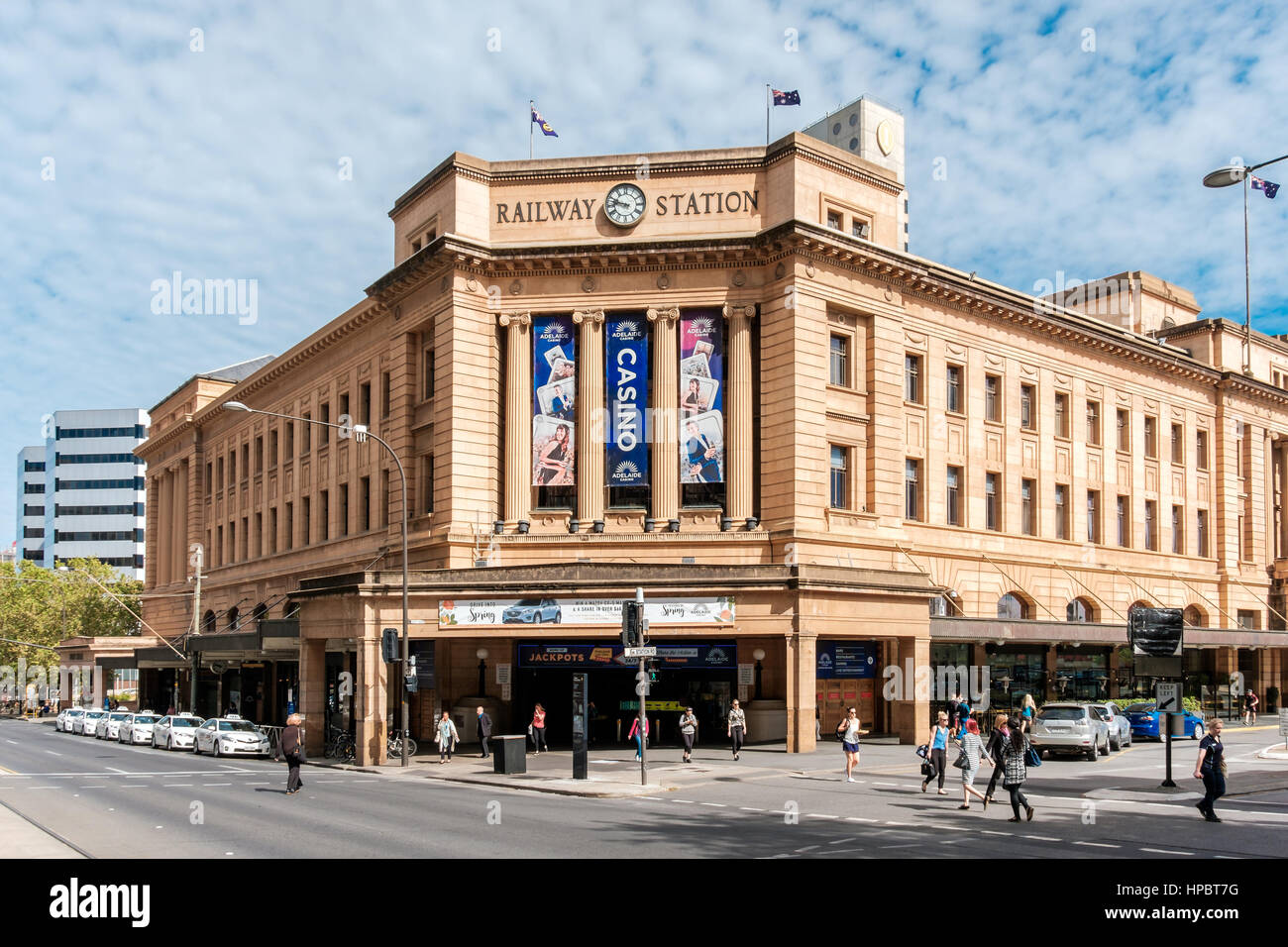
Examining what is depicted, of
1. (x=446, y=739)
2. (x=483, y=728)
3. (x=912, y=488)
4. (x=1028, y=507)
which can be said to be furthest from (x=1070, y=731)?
(x=446, y=739)

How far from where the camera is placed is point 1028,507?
1966 inches

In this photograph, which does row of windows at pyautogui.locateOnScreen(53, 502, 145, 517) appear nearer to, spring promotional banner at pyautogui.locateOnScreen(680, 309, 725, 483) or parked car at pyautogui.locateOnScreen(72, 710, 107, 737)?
parked car at pyautogui.locateOnScreen(72, 710, 107, 737)

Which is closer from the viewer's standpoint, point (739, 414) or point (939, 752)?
point (939, 752)

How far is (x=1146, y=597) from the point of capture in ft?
179

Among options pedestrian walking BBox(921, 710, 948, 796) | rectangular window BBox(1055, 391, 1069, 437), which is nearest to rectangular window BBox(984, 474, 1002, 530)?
rectangular window BBox(1055, 391, 1069, 437)

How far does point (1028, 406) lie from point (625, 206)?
21200mm

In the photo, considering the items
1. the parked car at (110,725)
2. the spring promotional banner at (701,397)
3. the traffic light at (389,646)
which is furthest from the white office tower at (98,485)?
the traffic light at (389,646)

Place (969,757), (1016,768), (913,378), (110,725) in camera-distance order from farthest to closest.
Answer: (110,725) < (913,378) < (969,757) < (1016,768)

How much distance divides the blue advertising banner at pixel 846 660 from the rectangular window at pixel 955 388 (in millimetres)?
12211

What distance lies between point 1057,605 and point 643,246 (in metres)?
25.3

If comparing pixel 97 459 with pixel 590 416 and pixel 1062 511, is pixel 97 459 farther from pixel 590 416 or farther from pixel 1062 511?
pixel 1062 511

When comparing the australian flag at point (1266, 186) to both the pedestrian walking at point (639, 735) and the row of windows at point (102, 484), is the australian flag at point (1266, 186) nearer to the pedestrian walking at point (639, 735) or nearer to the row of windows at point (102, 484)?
the pedestrian walking at point (639, 735)
